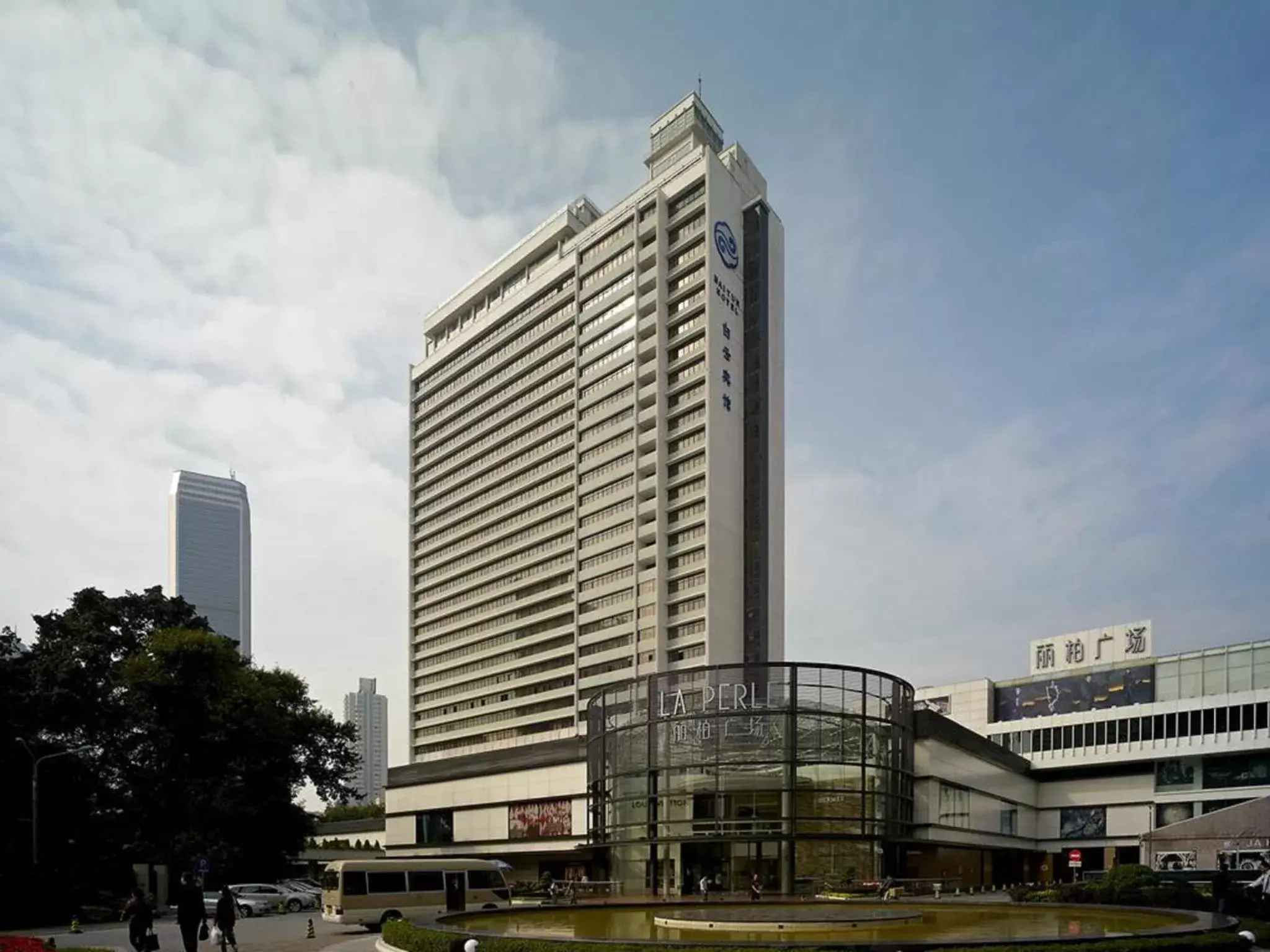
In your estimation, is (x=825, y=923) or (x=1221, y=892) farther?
(x=1221, y=892)

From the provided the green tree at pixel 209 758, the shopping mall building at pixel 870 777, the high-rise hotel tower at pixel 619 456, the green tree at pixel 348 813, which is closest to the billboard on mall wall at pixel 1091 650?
the shopping mall building at pixel 870 777

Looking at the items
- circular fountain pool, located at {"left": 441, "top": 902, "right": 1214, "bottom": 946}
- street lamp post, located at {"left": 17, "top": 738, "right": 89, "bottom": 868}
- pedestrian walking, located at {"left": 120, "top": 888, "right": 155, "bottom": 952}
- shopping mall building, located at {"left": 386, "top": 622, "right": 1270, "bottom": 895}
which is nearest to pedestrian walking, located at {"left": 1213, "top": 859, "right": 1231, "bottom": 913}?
circular fountain pool, located at {"left": 441, "top": 902, "right": 1214, "bottom": 946}

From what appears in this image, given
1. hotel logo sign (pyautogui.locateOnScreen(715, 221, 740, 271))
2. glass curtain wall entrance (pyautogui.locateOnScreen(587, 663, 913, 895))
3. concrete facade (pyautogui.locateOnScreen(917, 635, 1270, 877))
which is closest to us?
glass curtain wall entrance (pyautogui.locateOnScreen(587, 663, 913, 895))

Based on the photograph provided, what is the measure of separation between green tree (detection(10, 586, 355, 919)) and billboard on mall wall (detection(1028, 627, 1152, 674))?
6289 cm

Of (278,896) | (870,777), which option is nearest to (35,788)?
(278,896)

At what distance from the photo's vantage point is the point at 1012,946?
63.1 ft

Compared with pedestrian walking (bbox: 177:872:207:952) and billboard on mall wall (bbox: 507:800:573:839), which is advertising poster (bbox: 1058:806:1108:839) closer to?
billboard on mall wall (bbox: 507:800:573:839)

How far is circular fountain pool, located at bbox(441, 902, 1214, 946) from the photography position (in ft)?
81.3

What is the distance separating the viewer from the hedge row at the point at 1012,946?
19.4 m

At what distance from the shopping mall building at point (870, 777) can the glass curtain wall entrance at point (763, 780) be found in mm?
98

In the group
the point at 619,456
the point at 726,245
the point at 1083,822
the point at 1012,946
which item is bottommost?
the point at 1083,822

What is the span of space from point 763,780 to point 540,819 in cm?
2977

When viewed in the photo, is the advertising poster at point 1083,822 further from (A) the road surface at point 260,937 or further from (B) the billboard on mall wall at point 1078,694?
(A) the road surface at point 260,937

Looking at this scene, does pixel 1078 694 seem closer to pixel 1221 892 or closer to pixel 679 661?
pixel 679 661
